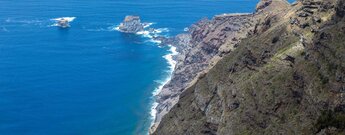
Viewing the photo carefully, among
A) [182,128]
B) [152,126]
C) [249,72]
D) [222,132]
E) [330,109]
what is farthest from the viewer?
[152,126]

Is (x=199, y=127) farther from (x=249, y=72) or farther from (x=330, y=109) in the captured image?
(x=330, y=109)

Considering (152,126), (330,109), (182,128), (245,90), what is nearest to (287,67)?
(245,90)

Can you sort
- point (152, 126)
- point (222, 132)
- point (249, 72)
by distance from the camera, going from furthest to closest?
point (152, 126), point (249, 72), point (222, 132)

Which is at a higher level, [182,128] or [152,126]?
[152,126]

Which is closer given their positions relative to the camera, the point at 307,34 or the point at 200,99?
the point at 307,34

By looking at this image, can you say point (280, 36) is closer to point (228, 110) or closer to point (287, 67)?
point (287, 67)

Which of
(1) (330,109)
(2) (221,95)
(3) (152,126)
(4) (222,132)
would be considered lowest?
(1) (330,109)
